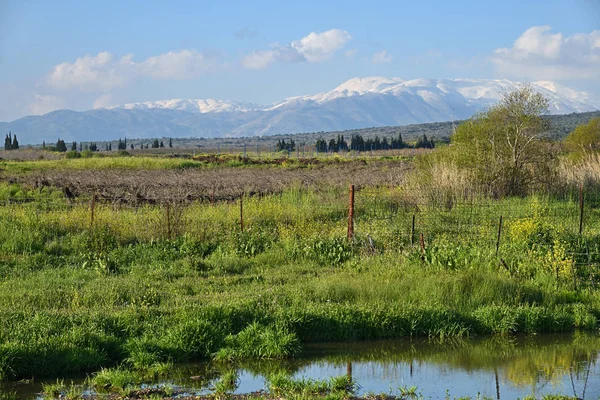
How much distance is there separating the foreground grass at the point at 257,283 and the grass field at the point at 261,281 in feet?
0.10

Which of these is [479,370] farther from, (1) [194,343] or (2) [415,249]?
(2) [415,249]

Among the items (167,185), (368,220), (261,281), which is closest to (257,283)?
(261,281)

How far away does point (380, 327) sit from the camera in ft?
43.5

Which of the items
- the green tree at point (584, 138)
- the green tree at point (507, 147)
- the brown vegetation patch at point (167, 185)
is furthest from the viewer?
the green tree at point (584, 138)

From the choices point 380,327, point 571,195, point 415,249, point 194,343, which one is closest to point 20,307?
point 194,343

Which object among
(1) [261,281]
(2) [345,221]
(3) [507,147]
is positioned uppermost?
(3) [507,147]

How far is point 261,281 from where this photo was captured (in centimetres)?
1617

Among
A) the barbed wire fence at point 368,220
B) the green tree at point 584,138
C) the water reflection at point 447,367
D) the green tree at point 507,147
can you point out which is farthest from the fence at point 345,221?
the green tree at point 584,138

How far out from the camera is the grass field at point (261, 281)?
38.9ft

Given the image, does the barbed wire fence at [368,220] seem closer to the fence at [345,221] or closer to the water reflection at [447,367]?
the fence at [345,221]

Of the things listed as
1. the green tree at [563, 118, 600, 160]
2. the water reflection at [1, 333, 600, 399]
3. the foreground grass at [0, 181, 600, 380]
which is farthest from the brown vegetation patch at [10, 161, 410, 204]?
the water reflection at [1, 333, 600, 399]

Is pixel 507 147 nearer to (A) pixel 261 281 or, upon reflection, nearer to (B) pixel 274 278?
(B) pixel 274 278

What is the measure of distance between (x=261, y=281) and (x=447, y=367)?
5.52 metres

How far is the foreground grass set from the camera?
11844 mm
